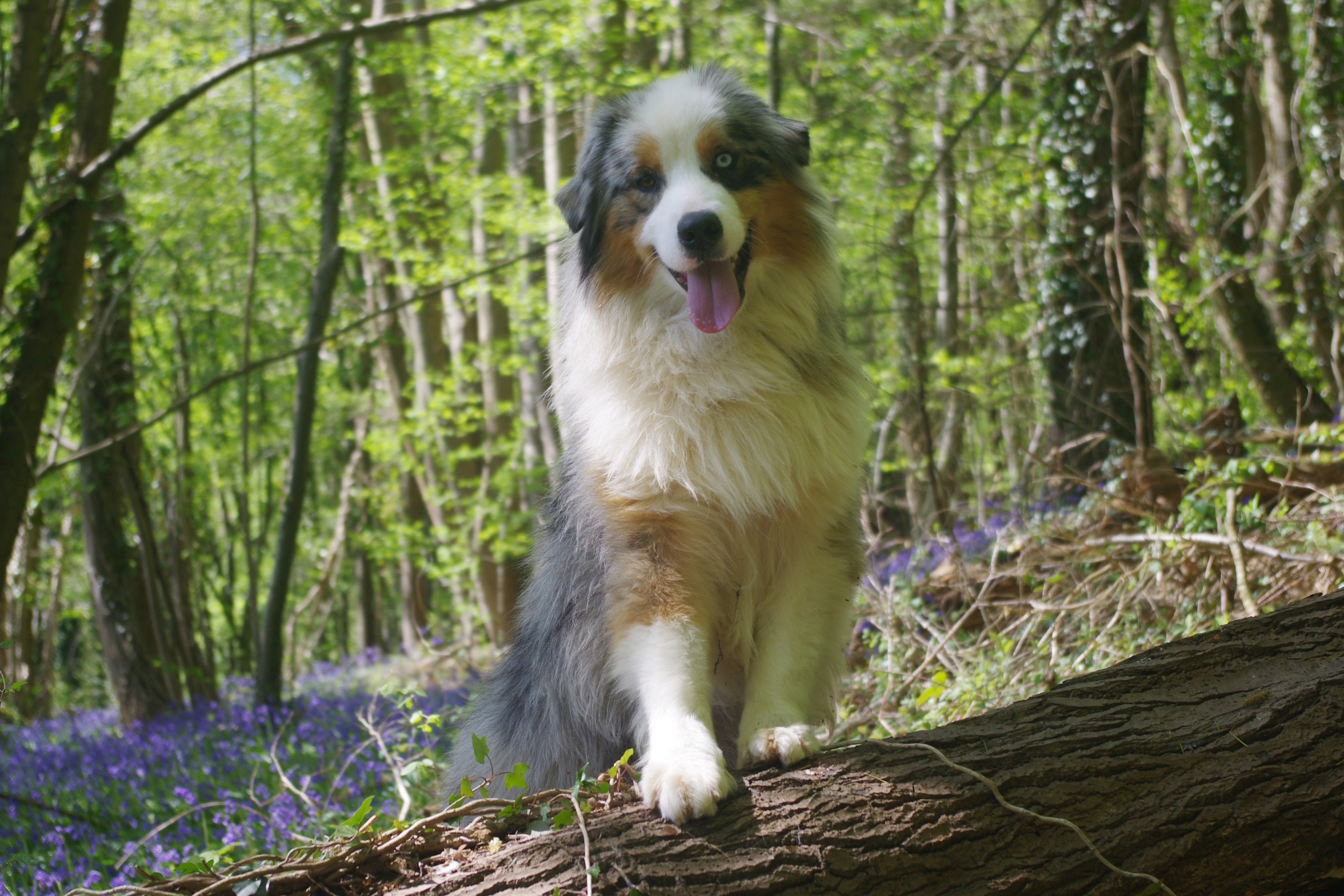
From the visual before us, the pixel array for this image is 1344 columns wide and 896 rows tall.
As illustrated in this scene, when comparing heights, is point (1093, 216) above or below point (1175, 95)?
below

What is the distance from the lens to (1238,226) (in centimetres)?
826

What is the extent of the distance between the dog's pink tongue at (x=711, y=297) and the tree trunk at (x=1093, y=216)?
154 inches

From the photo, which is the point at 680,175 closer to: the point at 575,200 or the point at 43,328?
the point at 575,200

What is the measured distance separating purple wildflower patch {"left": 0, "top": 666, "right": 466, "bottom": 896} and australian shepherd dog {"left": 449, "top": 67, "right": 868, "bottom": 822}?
68cm

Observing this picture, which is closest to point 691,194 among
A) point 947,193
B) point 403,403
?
point 947,193

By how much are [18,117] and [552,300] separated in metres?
3.61

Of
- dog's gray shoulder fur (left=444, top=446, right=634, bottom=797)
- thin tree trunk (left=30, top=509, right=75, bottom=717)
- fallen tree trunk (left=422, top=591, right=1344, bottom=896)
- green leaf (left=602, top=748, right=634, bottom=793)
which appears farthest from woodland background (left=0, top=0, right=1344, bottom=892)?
fallen tree trunk (left=422, top=591, right=1344, bottom=896)

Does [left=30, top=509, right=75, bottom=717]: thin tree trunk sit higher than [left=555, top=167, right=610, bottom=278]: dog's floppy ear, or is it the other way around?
[left=555, top=167, right=610, bottom=278]: dog's floppy ear

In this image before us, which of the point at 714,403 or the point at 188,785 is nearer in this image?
the point at 714,403

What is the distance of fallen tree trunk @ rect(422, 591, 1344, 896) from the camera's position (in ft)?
6.05

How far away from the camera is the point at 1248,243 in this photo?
8195 mm

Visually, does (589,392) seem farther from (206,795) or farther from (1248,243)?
(1248,243)

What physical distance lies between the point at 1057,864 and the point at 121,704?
6.63 m

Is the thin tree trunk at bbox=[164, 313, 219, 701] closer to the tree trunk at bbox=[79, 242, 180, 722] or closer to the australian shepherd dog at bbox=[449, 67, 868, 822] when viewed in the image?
the tree trunk at bbox=[79, 242, 180, 722]
